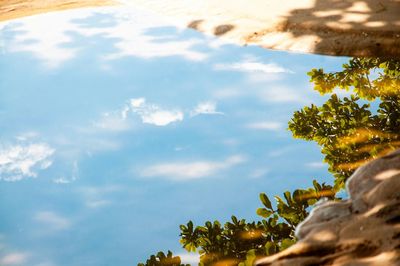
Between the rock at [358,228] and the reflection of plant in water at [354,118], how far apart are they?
349 millimetres

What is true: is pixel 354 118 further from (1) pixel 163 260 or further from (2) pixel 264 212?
(1) pixel 163 260

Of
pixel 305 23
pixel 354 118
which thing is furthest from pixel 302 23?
pixel 354 118

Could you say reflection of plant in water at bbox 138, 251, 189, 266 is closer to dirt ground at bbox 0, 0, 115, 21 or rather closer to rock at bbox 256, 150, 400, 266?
rock at bbox 256, 150, 400, 266

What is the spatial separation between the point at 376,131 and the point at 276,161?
87cm

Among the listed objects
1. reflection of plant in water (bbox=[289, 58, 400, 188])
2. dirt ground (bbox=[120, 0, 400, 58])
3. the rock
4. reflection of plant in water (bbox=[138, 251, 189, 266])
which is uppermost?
dirt ground (bbox=[120, 0, 400, 58])

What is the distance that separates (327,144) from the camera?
11.7ft

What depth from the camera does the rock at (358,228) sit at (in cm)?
221

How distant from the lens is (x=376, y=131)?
350 cm

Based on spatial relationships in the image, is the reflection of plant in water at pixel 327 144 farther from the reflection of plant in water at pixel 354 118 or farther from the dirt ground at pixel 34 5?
the dirt ground at pixel 34 5

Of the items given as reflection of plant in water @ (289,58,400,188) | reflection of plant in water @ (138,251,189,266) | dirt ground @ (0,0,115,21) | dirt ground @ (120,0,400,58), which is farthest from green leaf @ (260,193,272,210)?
dirt ground @ (0,0,115,21)

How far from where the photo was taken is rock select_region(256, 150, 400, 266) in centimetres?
221

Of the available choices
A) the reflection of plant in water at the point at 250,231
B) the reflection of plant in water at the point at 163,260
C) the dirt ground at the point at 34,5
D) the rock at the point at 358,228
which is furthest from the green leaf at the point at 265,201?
the dirt ground at the point at 34,5

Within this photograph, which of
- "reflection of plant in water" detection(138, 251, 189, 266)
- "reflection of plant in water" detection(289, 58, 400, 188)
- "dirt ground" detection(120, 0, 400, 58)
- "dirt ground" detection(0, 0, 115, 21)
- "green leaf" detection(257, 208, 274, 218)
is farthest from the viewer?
"dirt ground" detection(0, 0, 115, 21)

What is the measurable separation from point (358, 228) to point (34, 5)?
8100 mm
